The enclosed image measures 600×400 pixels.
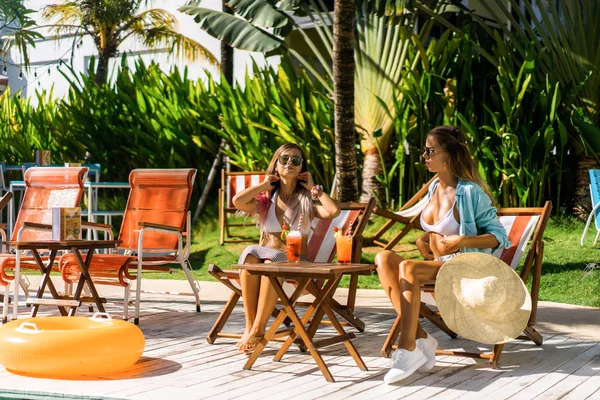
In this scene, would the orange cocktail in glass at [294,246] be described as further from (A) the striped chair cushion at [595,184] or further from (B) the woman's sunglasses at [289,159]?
(A) the striped chair cushion at [595,184]

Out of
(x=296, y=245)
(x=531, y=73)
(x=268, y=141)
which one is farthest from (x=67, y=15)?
(x=296, y=245)

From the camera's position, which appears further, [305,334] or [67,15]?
[67,15]

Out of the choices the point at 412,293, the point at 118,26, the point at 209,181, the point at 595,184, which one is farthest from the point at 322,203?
the point at 118,26

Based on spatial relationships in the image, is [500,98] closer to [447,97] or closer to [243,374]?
[447,97]

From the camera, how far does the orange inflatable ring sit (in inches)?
167

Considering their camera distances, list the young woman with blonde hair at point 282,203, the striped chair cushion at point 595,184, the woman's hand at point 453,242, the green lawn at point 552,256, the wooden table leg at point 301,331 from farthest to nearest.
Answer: the striped chair cushion at point 595,184
the green lawn at point 552,256
the young woman with blonde hair at point 282,203
the woman's hand at point 453,242
the wooden table leg at point 301,331

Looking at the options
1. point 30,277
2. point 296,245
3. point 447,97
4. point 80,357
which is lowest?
point 30,277

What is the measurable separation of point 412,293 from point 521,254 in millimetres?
1045

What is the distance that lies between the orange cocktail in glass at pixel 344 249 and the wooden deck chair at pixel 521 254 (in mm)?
437

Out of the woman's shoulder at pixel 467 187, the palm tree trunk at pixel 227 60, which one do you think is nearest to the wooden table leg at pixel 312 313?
the woman's shoulder at pixel 467 187

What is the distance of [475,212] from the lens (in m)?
4.74

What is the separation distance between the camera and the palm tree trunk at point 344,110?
10.0m

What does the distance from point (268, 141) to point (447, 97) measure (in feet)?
9.51

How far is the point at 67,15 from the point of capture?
20312mm
